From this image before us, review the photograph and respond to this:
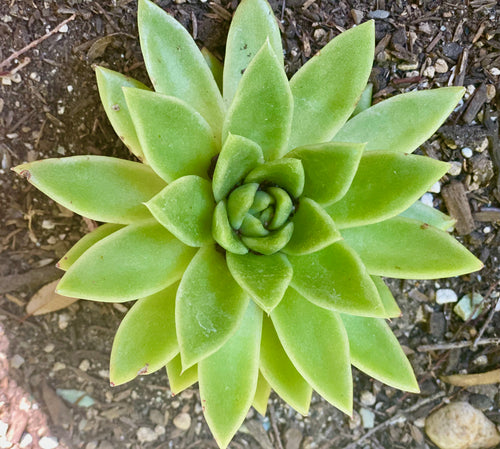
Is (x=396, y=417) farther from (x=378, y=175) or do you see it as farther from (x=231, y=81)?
(x=231, y=81)

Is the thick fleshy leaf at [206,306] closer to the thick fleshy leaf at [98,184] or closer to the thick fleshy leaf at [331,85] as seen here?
the thick fleshy leaf at [98,184]

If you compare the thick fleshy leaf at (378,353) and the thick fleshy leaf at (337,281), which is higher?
the thick fleshy leaf at (337,281)

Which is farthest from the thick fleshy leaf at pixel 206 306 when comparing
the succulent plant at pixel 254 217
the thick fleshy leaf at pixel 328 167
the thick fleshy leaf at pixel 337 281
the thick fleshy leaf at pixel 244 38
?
the thick fleshy leaf at pixel 244 38

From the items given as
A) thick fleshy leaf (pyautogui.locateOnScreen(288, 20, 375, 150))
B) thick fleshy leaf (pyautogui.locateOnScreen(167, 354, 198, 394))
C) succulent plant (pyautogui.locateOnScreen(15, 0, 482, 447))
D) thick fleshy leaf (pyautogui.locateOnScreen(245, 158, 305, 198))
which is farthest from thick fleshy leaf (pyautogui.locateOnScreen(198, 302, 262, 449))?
thick fleshy leaf (pyautogui.locateOnScreen(288, 20, 375, 150))

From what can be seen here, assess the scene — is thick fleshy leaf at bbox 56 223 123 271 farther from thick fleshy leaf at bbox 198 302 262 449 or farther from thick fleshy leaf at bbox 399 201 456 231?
thick fleshy leaf at bbox 399 201 456 231

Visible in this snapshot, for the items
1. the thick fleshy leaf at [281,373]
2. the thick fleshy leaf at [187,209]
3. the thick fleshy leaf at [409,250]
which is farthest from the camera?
the thick fleshy leaf at [281,373]

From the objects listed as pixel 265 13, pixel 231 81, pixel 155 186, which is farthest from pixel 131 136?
pixel 265 13

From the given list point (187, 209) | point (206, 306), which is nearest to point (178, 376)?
point (206, 306)
